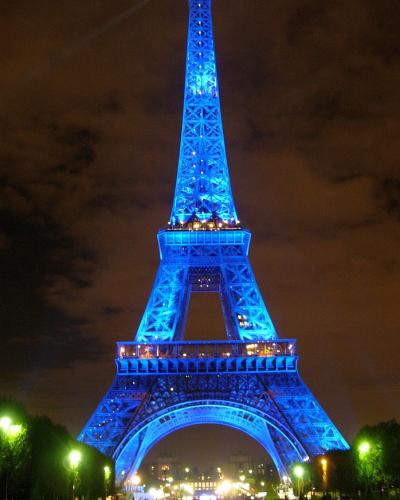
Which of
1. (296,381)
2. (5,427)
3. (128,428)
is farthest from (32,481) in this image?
(296,381)

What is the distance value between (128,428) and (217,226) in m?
23.1

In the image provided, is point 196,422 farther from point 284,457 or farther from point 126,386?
point 126,386

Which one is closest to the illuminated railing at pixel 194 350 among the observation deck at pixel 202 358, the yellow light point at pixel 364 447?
the observation deck at pixel 202 358

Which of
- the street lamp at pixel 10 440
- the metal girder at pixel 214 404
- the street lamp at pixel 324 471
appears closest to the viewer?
the street lamp at pixel 10 440

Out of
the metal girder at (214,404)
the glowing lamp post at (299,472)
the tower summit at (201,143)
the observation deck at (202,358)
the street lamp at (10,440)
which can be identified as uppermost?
the tower summit at (201,143)

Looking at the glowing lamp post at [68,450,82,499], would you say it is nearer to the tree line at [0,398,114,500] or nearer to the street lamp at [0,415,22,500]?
the tree line at [0,398,114,500]

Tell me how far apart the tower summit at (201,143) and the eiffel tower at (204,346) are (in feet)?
0.36

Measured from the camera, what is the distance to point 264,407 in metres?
58.2

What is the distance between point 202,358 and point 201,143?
2473 cm

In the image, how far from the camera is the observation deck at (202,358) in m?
60.4

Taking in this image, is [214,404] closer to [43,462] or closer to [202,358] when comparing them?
[202,358]

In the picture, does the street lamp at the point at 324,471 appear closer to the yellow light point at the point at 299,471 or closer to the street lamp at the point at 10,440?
the yellow light point at the point at 299,471

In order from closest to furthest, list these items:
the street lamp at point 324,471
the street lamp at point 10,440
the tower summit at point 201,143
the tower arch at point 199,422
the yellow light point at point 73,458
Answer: the street lamp at point 10,440, the yellow light point at point 73,458, the street lamp at point 324,471, the tower arch at point 199,422, the tower summit at point 201,143

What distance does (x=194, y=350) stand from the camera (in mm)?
61812
